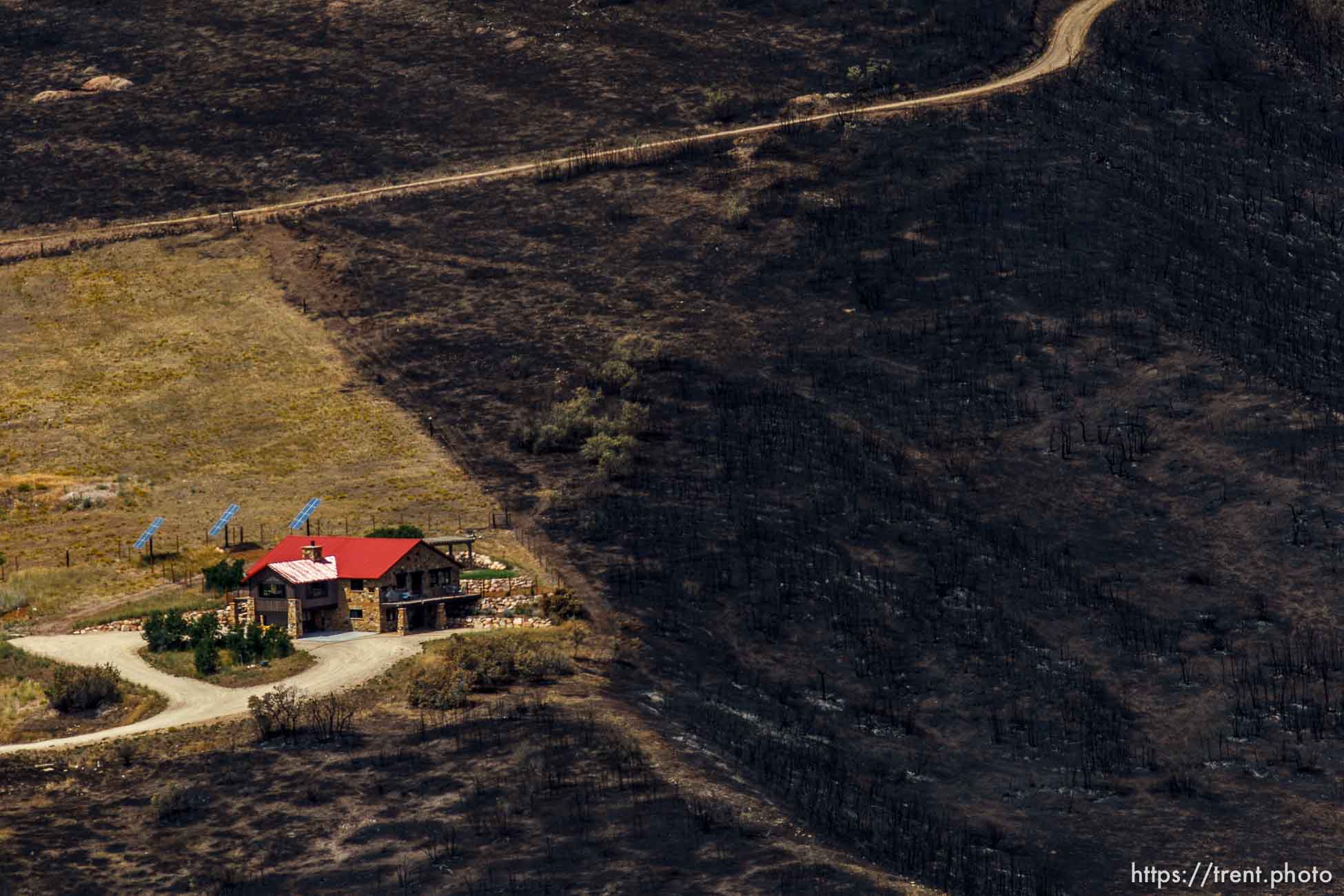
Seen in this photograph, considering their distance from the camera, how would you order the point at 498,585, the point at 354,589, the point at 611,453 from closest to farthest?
the point at 354,589 < the point at 498,585 < the point at 611,453

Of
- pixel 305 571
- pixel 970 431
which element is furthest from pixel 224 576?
pixel 970 431

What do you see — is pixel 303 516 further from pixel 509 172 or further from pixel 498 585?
pixel 509 172

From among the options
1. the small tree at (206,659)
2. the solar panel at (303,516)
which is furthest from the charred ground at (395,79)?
the small tree at (206,659)

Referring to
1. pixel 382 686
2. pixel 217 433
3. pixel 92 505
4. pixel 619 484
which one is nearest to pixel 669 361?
pixel 619 484

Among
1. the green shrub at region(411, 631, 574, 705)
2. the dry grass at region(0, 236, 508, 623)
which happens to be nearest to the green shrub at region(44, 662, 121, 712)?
the green shrub at region(411, 631, 574, 705)

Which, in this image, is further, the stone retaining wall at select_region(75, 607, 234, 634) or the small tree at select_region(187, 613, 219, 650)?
the stone retaining wall at select_region(75, 607, 234, 634)

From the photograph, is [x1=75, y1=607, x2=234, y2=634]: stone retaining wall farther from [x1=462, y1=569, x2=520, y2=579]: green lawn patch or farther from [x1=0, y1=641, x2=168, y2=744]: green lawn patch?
[x1=462, y1=569, x2=520, y2=579]: green lawn patch

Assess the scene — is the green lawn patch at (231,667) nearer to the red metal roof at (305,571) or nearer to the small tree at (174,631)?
the small tree at (174,631)
